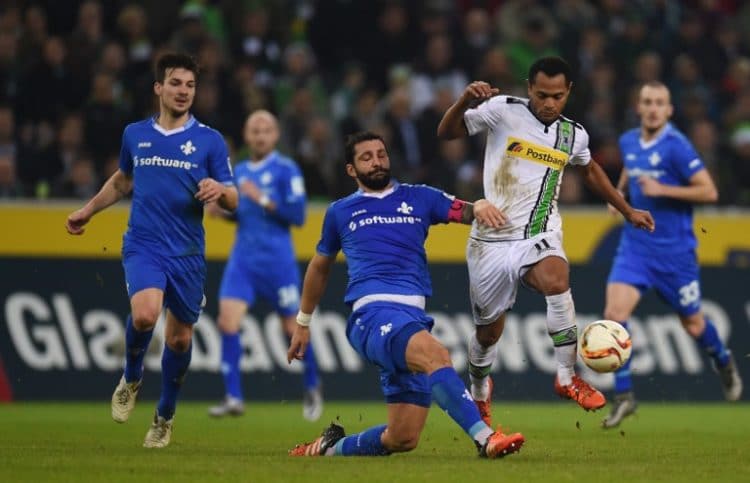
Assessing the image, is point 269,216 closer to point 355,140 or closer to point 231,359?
point 231,359

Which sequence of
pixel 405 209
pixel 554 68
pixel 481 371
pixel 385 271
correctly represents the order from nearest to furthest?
pixel 385 271 < pixel 405 209 < pixel 554 68 < pixel 481 371

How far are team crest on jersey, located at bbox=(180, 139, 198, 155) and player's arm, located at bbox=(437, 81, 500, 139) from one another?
1835 millimetres

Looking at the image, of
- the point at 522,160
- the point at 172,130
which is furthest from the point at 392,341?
the point at 172,130

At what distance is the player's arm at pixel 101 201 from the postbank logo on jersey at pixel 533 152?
2907 millimetres

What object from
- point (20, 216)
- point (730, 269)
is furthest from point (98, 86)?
point (730, 269)

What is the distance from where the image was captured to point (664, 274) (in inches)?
547

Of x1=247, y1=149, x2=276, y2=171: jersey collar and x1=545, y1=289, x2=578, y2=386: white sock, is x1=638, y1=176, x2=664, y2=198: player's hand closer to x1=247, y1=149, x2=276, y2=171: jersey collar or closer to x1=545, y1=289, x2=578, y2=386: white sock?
x1=545, y1=289, x2=578, y2=386: white sock

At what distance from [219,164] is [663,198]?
4.77 meters

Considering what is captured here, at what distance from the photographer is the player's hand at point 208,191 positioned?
10.5 m

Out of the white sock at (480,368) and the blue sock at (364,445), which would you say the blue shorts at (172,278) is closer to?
the blue sock at (364,445)

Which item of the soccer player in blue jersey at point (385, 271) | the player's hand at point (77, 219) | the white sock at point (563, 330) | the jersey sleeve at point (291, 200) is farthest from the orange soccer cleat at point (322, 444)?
the jersey sleeve at point (291, 200)

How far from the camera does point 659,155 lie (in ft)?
45.5

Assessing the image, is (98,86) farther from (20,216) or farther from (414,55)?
(414,55)

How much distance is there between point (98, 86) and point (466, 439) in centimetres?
786
